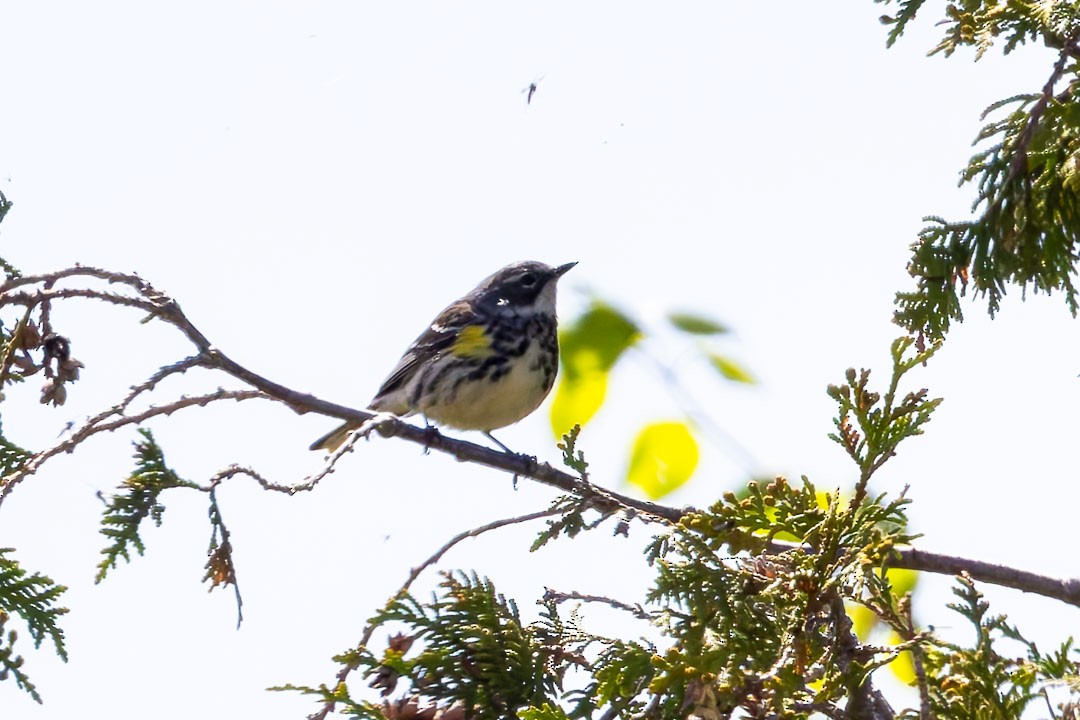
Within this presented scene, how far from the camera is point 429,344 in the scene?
554 centimetres

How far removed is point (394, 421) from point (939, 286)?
1.29 m

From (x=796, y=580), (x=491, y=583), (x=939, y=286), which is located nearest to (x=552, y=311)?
(x=939, y=286)

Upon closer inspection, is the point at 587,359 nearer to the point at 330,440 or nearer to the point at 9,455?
the point at 9,455

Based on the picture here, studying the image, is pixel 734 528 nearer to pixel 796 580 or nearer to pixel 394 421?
pixel 796 580

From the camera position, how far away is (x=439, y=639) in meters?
2.50

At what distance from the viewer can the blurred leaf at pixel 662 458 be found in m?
2.74

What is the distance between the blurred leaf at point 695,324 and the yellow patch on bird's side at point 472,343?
2328mm

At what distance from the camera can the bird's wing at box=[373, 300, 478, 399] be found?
17.9 ft

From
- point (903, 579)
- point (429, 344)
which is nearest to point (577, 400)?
point (903, 579)

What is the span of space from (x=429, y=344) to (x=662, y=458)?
9.40 feet

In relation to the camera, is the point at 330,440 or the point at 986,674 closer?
the point at 986,674

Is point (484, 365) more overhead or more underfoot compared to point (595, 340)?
more overhead

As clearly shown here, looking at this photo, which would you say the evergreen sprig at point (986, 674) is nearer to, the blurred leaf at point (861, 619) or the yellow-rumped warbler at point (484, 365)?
the blurred leaf at point (861, 619)

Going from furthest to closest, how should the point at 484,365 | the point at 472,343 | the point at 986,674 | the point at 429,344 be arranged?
the point at 429,344
the point at 472,343
the point at 484,365
the point at 986,674
